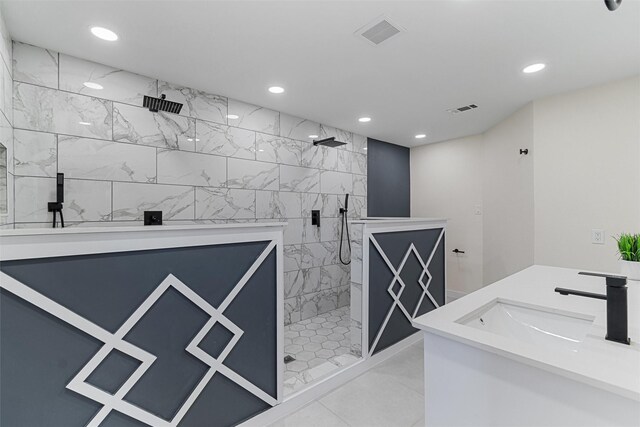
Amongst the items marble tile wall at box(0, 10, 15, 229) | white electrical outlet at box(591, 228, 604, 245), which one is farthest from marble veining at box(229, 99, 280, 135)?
white electrical outlet at box(591, 228, 604, 245)

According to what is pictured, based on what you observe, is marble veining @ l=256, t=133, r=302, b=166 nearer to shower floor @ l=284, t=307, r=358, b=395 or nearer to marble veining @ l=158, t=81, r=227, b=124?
marble veining @ l=158, t=81, r=227, b=124

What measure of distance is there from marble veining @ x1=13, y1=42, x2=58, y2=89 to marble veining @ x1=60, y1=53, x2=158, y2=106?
0.05m

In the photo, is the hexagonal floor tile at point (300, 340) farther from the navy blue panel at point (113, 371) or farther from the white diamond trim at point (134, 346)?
the navy blue panel at point (113, 371)

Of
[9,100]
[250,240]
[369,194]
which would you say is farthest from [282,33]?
[369,194]

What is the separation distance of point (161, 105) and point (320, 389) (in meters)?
2.62

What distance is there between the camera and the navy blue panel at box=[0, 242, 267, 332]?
3.64 ft

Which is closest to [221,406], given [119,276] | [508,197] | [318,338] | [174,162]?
[119,276]

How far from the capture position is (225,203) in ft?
9.73

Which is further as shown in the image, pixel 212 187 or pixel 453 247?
pixel 453 247

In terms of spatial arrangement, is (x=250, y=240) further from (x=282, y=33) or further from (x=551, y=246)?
(x=551, y=246)

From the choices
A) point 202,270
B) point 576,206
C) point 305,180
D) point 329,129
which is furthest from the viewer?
point 329,129

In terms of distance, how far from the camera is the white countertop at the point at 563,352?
2.14ft

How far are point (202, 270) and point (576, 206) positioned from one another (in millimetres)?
3379

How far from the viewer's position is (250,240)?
67.3 inches
